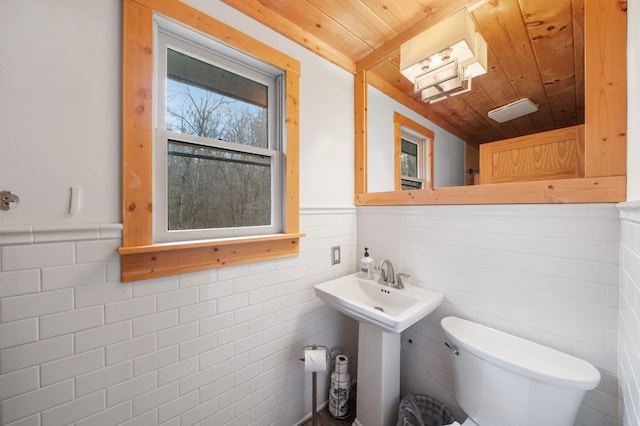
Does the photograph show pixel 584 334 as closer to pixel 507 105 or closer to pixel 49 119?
pixel 507 105

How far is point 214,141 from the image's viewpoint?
120cm

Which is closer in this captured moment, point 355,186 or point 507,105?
point 507,105

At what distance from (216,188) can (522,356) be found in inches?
61.7

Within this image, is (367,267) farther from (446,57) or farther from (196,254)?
(446,57)

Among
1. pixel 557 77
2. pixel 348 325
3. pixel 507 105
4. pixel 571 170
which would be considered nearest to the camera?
pixel 571 170

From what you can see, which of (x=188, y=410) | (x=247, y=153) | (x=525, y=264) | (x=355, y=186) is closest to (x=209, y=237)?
(x=247, y=153)

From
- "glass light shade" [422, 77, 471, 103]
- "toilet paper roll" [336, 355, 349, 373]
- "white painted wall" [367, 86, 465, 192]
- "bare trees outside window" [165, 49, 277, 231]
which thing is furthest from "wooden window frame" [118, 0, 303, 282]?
"glass light shade" [422, 77, 471, 103]

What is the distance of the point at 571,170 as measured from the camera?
1.00 m

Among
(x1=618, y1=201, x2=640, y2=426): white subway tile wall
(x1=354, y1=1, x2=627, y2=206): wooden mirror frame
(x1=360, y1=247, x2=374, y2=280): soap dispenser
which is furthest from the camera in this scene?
(x1=360, y1=247, x2=374, y2=280): soap dispenser

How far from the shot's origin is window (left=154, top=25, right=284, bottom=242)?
1.10 meters

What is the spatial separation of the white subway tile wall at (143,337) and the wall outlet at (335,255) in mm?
166

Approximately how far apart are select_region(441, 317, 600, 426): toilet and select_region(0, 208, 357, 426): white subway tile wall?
34.0 inches

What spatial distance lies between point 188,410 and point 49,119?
4.32ft

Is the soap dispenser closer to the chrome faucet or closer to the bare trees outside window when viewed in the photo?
the chrome faucet
